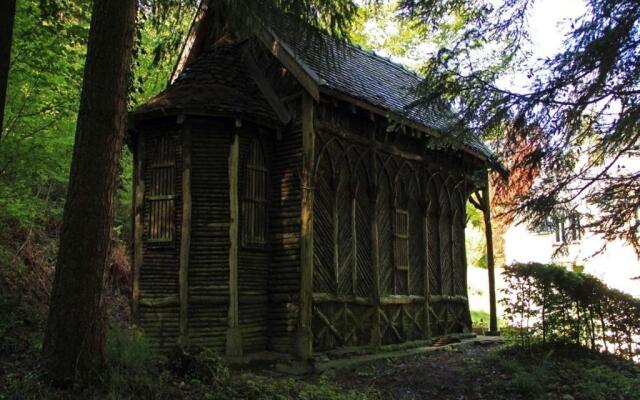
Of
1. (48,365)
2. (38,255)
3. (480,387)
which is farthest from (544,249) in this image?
(48,365)

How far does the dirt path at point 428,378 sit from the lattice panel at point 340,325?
0.71 m

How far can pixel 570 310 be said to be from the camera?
36.1ft

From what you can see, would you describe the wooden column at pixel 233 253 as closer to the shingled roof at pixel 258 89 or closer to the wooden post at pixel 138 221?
the shingled roof at pixel 258 89

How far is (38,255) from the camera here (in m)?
13.2

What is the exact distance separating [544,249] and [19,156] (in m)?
28.3

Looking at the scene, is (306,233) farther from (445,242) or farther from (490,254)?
(490,254)

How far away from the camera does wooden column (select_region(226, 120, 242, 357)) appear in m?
10.0

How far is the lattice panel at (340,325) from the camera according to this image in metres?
10.9

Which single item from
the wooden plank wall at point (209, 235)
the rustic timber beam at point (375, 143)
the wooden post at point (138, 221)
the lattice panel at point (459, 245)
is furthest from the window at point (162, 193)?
the lattice panel at point (459, 245)

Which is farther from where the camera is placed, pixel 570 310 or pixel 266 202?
pixel 266 202

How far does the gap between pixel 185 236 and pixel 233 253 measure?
904 millimetres

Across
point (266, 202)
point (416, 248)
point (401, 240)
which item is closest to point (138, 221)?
point (266, 202)

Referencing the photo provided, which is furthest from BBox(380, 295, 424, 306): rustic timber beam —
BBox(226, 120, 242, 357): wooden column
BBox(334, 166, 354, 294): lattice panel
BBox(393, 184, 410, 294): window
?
BBox(226, 120, 242, 357): wooden column

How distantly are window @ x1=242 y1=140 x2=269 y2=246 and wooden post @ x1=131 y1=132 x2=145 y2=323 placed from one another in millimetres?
1941
